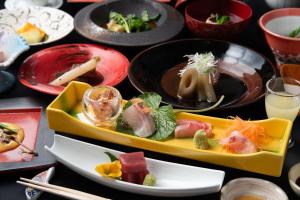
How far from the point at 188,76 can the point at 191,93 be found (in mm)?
58

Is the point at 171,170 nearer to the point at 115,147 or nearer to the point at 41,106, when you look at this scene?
the point at 115,147

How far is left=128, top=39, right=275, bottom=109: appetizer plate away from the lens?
56.6 inches

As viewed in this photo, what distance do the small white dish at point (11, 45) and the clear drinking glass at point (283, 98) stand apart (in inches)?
33.4

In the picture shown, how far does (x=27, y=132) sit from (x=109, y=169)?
351mm

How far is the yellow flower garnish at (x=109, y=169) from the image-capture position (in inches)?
42.7

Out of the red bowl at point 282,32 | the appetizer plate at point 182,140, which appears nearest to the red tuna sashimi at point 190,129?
the appetizer plate at point 182,140

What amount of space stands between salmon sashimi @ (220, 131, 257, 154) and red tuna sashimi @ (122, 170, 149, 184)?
23cm

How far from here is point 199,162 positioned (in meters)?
1.15

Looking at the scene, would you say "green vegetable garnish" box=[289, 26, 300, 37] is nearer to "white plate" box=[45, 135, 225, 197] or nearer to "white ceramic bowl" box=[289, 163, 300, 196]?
"white ceramic bowl" box=[289, 163, 300, 196]

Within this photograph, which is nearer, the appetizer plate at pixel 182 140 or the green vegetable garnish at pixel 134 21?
the appetizer plate at pixel 182 140

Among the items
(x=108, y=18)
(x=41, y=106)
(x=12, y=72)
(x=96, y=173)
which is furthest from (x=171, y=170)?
(x=108, y=18)

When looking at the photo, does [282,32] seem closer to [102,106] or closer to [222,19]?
[222,19]

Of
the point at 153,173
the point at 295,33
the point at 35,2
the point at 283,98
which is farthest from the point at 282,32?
the point at 35,2

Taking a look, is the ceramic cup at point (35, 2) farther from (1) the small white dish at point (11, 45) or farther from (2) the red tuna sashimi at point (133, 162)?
(2) the red tuna sashimi at point (133, 162)
